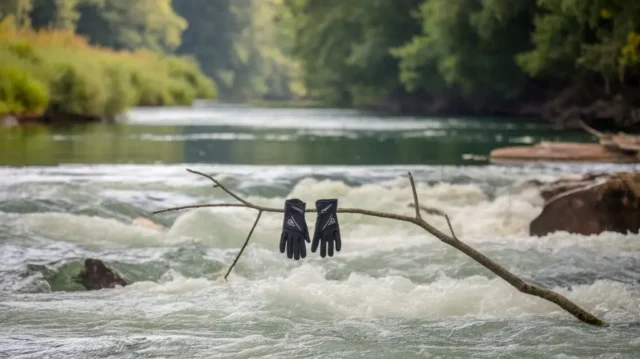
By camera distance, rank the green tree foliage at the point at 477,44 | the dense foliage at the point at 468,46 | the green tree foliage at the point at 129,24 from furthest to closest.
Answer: the green tree foliage at the point at 129,24
the green tree foliage at the point at 477,44
the dense foliage at the point at 468,46

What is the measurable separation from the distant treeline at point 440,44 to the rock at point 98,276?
11691 mm

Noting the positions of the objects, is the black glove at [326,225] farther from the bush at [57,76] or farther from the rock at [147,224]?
the bush at [57,76]

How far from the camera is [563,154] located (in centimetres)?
1236

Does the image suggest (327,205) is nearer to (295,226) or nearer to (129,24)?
(295,226)

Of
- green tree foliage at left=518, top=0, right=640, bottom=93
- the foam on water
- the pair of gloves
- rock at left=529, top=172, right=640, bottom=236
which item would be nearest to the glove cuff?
the pair of gloves

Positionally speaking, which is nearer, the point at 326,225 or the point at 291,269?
the point at 326,225

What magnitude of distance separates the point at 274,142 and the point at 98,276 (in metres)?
10.1

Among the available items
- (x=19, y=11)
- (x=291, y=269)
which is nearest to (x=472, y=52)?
(x=19, y=11)

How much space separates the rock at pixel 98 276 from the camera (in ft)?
19.4

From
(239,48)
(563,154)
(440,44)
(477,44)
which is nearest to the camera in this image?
(563,154)

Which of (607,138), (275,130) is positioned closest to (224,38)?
(275,130)

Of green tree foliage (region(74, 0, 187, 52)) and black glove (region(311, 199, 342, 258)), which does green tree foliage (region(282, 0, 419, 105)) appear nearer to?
green tree foliage (region(74, 0, 187, 52))

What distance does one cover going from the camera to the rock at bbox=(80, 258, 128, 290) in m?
5.91

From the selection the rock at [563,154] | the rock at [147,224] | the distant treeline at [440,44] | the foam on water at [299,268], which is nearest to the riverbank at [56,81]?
the distant treeline at [440,44]
